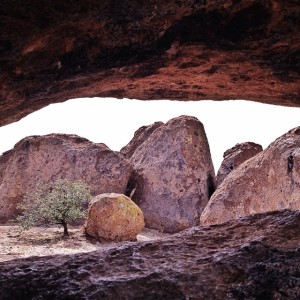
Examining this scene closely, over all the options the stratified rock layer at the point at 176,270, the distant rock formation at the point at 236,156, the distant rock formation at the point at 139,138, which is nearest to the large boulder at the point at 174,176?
the distant rock formation at the point at 236,156

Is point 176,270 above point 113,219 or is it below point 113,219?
above

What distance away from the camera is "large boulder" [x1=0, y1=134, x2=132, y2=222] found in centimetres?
2033

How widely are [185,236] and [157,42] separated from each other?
2147 mm

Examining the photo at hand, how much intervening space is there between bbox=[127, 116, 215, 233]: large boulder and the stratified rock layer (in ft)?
49.0

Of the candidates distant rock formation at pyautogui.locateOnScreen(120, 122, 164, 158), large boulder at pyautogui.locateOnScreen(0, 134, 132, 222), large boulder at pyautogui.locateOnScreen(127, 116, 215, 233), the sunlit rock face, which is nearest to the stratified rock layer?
the sunlit rock face

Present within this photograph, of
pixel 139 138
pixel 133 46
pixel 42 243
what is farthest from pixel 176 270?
pixel 139 138

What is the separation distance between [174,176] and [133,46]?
1634 centimetres

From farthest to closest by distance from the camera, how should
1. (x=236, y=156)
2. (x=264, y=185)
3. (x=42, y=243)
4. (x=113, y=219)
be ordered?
(x=236, y=156) → (x=113, y=219) → (x=42, y=243) → (x=264, y=185)

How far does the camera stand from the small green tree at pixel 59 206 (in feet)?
57.0

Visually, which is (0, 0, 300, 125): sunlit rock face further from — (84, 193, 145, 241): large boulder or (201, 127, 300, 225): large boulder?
(84, 193, 145, 241): large boulder

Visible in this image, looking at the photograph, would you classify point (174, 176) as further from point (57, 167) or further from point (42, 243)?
point (42, 243)

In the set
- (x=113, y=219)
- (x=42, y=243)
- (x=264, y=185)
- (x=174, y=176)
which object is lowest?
(x=42, y=243)

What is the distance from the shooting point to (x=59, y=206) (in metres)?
17.5

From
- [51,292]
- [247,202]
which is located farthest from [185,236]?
[247,202]
